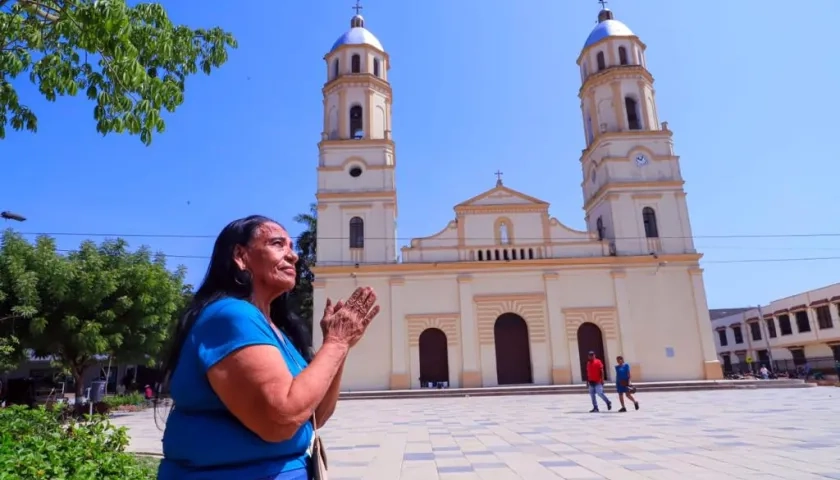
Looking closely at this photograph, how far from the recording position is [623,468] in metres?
5.80

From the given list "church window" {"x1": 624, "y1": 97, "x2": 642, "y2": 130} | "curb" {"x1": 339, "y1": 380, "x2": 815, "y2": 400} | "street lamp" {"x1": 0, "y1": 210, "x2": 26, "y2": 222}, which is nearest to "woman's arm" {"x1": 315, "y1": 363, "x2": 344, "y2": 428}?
"street lamp" {"x1": 0, "y1": 210, "x2": 26, "y2": 222}

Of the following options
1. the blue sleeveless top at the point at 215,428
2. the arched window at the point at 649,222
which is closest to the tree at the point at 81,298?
the blue sleeveless top at the point at 215,428

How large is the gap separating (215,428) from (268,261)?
60cm

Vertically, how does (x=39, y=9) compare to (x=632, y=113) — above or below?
below

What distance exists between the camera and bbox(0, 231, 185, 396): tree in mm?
12969

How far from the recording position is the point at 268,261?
Answer: 1.83 m

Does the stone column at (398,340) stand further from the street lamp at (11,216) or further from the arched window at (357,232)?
the street lamp at (11,216)

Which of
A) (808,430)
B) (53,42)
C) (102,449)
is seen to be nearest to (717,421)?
(808,430)

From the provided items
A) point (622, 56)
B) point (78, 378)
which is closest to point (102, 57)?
point (78, 378)

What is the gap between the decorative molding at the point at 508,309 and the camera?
882 inches

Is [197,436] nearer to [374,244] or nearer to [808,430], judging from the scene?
[808,430]

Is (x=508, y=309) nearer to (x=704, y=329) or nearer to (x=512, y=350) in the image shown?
(x=512, y=350)

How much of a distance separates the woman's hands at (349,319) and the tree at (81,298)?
1336 centimetres

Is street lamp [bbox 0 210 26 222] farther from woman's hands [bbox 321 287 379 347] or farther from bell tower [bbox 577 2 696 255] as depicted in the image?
bell tower [bbox 577 2 696 255]
